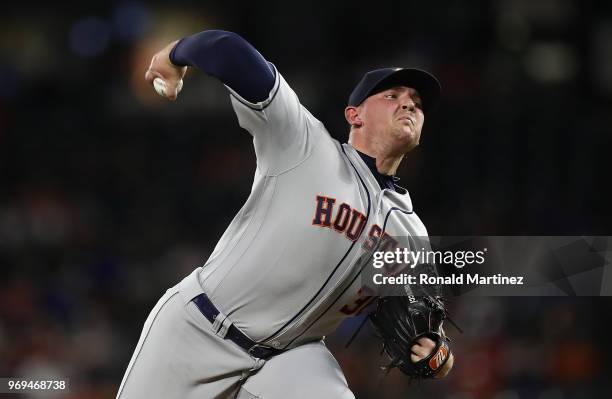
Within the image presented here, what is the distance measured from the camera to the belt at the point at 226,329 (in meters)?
2.49

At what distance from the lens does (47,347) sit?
19.7 feet

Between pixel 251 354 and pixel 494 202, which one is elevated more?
pixel 251 354

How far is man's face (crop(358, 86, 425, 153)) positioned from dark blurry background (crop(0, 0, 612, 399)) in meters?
3.05

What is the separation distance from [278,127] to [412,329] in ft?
2.37

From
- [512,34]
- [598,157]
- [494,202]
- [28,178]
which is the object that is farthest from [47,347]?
[512,34]

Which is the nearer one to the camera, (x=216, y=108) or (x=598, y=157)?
(x=598, y=157)

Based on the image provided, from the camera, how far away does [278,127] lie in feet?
7.71

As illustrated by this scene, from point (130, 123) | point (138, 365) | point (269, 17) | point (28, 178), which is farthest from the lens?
point (269, 17)

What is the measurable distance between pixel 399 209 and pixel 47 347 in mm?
4032

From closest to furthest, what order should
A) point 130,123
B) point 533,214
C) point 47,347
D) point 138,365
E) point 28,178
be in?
1. point 138,365
2. point 47,347
3. point 533,214
4. point 28,178
5. point 130,123

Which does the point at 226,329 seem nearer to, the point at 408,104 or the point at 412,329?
the point at 412,329

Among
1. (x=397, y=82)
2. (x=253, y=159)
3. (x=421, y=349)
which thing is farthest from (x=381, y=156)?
(x=253, y=159)

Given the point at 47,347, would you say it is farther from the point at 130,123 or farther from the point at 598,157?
the point at 598,157

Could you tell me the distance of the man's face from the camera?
2.62 m
